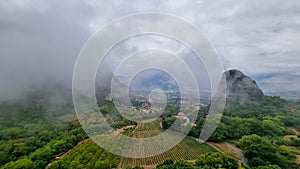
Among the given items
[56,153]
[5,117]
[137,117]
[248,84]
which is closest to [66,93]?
[5,117]

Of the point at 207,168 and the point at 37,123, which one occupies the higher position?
the point at 37,123

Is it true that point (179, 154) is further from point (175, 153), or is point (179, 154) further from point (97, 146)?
point (97, 146)

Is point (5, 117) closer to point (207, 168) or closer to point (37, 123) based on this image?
point (37, 123)

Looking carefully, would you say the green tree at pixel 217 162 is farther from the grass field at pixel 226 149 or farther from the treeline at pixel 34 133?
the treeline at pixel 34 133

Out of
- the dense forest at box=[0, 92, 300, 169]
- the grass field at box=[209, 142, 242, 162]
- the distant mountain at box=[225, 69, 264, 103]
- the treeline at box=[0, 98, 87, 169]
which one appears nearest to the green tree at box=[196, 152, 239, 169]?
the dense forest at box=[0, 92, 300, 169]

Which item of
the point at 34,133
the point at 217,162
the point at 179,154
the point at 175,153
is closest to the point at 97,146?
the point at 175,153

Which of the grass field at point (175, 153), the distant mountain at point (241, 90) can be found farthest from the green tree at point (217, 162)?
the distant mountain at point (241, 90)

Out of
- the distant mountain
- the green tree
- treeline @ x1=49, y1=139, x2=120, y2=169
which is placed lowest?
treeline @ x1=49, y1=139, x2=120, y2=169

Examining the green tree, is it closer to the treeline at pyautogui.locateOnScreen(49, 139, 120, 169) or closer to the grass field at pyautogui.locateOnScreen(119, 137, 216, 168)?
the grass field at pyautogui.locateOnScreen(119, 137, 216, 168)
